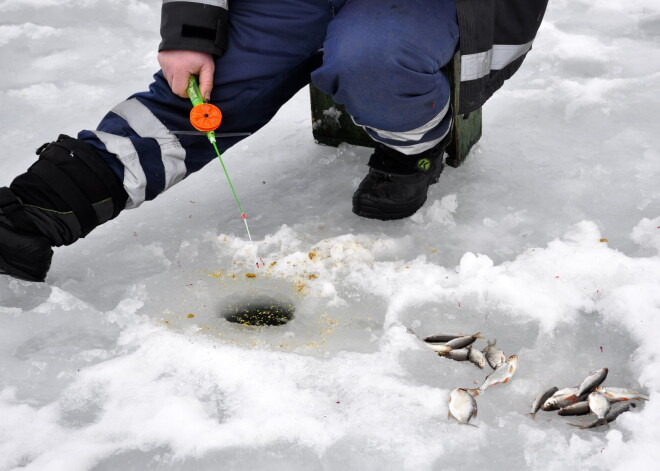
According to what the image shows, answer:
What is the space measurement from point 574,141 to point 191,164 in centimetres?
131

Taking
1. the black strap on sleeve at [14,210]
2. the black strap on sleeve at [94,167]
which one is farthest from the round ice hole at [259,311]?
the black strap on sleeve at [14,210]

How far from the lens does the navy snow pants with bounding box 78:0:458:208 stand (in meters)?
1.81

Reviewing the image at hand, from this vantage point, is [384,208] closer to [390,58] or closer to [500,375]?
[390,58]

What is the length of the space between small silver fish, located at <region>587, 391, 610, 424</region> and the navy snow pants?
0.85 metres

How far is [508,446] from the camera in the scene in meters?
1.38

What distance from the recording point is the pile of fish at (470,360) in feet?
4.73

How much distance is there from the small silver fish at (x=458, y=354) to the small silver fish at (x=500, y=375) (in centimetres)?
8

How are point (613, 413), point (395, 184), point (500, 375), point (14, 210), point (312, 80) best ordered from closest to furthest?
point (613, 413) < point (500, 375) < point (14, 210) < point (312, 80) < point (395, 184)

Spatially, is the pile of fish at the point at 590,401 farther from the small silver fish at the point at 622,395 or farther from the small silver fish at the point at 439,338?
the small silver fish at the point at 439,338

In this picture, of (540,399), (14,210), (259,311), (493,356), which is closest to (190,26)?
(14,210)

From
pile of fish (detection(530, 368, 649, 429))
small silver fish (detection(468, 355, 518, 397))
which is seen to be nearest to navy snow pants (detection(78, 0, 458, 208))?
small silver fish (detection(468, 355, 518, 397))

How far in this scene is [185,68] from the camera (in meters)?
1.87

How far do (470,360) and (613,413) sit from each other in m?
0.31

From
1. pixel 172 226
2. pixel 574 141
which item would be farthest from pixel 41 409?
pixel 574 141
